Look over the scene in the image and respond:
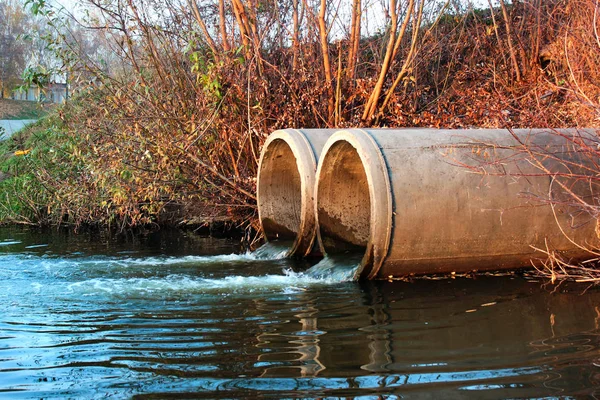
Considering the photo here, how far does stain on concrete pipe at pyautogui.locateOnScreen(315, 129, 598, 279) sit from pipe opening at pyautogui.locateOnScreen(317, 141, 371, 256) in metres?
1.00

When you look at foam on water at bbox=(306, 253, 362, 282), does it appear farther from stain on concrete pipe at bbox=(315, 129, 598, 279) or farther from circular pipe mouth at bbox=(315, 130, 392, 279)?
stain on concrete pipe at bbox=(315, 129, 598, 279)

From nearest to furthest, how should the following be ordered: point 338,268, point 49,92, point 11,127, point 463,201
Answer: point 463,201 < point 338,268 < point 49,92 < point 11,127

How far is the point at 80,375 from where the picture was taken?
405 cm

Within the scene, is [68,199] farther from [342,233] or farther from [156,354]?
[156,354]

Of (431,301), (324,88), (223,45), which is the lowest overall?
(431,301)

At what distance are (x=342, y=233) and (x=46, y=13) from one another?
5.19m

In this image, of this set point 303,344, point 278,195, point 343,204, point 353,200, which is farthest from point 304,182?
point 303,344

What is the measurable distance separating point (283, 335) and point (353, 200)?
3.82m

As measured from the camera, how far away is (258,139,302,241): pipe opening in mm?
9453

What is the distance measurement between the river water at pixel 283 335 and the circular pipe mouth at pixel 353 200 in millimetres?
474

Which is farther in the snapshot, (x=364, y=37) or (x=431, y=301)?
(x=364, y=37)

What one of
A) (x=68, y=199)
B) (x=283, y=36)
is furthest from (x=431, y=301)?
(x=68, y=199)

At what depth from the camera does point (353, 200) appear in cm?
852

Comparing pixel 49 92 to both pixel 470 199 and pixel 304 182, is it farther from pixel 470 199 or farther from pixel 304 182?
pixel 470 199
